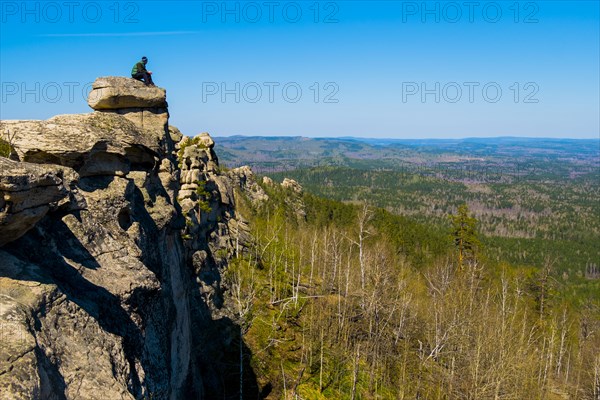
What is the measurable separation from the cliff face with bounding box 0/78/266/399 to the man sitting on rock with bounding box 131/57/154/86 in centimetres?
54

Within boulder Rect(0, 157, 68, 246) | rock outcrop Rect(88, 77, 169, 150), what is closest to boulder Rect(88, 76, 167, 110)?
rock outcrop Rect(88, 77, 169, 150)

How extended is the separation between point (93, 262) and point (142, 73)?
44.5 ft

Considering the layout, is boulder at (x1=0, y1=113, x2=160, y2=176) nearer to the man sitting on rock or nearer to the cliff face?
the cliff face

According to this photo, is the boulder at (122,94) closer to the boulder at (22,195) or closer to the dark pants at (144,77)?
the dark pants at (144,77)

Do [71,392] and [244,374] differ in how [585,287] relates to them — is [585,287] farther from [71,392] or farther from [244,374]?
[71,392]

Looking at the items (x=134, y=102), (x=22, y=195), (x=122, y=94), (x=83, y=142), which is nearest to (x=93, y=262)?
(x=22, y=195)

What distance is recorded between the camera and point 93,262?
38.9 feet

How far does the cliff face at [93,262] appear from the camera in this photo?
8.70 metres

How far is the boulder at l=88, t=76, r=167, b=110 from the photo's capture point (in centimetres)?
2092

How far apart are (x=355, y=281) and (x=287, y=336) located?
1523 centimetres

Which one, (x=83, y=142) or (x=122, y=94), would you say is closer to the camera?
(x=83, y=142)

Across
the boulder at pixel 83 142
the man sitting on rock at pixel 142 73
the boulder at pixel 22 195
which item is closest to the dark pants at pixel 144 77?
the man sitting on rock at pixel 142 73

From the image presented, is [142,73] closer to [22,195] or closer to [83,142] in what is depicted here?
[83,142]

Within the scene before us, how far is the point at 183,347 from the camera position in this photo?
711 inches
